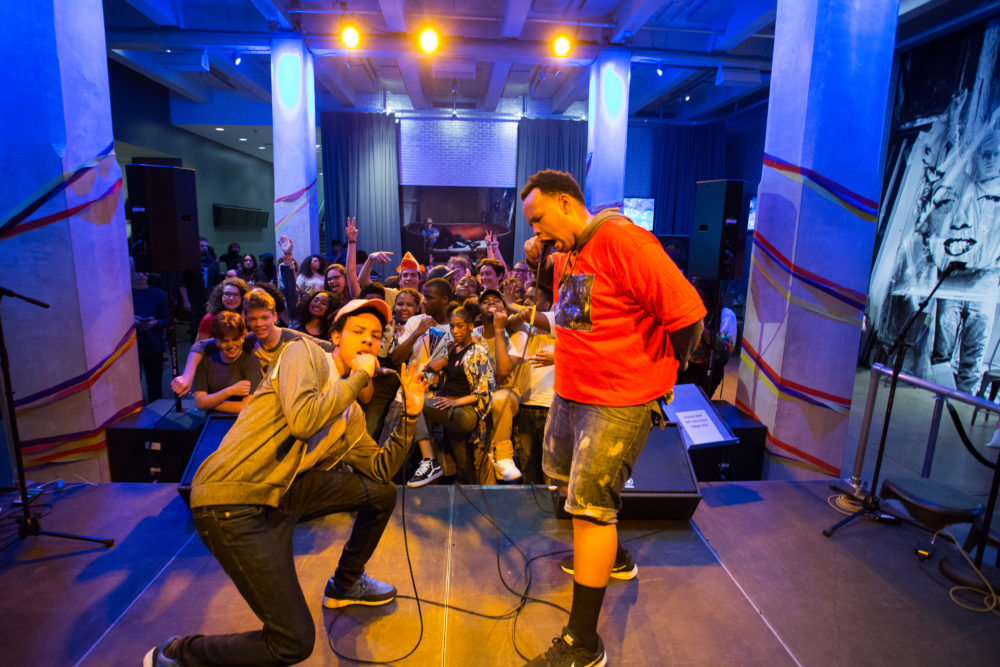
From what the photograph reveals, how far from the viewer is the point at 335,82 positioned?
9383 millimetres

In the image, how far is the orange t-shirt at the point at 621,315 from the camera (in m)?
1.66

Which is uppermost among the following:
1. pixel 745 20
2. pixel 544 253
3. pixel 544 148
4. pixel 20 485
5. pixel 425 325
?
pixel 745 20

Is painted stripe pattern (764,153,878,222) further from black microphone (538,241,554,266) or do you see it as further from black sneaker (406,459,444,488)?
black sneaker (406,459,444,488)

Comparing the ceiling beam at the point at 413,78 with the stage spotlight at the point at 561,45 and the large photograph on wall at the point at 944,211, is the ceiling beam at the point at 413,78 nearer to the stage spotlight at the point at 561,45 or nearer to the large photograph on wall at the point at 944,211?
the stage spotlight at the point at 561,45

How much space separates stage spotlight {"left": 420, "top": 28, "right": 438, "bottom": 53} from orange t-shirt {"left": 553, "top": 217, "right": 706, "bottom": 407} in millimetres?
6113

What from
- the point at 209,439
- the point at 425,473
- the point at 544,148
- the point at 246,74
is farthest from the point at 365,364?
the point at 544,148

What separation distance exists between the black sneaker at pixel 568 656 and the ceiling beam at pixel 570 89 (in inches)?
333

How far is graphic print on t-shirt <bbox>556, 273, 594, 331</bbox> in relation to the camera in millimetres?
1778

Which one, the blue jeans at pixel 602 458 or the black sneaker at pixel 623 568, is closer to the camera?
the blue jeans at pixel 602 458

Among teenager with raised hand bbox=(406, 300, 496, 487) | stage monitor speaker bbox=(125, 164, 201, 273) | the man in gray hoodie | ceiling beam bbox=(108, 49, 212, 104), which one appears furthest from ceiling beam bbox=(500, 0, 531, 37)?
the man in gray hoodie

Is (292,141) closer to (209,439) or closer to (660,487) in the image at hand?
(209,439)

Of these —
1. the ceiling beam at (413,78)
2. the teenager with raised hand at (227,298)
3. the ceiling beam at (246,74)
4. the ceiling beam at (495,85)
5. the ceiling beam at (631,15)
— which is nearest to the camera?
the teenager with raised hand at (227,298)

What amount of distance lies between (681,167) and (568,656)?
1145cm

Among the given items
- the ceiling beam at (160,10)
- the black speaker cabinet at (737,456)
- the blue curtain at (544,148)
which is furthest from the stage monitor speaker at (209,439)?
the blue curtain at (544,148)
